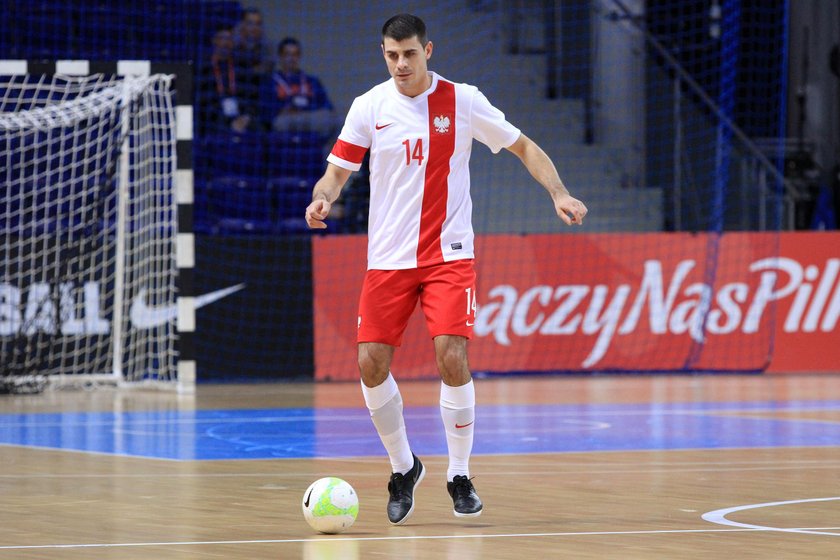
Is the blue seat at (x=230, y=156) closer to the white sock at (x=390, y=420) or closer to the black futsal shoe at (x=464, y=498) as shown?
the white sock at (x=390, y=420)

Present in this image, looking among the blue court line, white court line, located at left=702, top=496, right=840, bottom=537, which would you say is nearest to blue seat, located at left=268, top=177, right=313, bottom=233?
the blue court line

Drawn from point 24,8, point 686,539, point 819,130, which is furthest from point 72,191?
point 686,539

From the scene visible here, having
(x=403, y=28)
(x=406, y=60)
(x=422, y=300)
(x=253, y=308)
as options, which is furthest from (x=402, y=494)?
(x=253, y=308)

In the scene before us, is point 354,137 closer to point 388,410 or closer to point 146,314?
point 388,410

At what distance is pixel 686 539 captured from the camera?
18.2 feet

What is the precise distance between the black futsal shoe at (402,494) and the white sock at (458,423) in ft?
0.53

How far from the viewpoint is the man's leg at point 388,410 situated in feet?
20.8

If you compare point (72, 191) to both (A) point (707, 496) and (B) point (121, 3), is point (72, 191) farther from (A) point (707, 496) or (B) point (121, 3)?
(A) point (707, 496)

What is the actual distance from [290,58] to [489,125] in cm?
1175

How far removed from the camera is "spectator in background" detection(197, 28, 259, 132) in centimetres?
1762

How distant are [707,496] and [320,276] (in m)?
9.18

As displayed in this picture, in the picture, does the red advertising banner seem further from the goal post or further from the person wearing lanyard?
the person wearing lanyard

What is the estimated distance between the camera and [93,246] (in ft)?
48.8

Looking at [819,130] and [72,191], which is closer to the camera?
[72,191]
